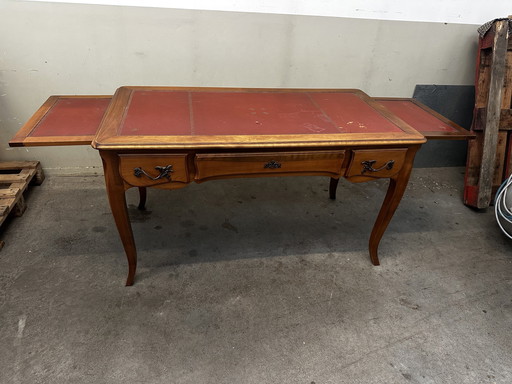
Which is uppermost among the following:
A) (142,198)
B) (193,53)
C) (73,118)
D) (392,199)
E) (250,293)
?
(193,53)

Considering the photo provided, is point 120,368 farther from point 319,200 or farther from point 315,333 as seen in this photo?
point 319,200

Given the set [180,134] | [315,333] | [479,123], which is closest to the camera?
[180,134]

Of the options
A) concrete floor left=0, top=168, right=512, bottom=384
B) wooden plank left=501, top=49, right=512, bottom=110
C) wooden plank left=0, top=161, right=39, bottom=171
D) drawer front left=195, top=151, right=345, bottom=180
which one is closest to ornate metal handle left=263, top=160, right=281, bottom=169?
drawer front left=195, top=151, right=345, bottom=180

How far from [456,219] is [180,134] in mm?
2166

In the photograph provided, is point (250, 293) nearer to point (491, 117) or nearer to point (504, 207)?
point (504, 207)

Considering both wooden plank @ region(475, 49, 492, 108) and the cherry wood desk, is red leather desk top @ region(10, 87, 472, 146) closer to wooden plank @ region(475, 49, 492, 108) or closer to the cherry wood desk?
the cherry wood desk

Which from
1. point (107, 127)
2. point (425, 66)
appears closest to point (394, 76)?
point (425, 66)

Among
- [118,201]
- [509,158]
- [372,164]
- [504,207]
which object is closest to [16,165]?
[118,201]

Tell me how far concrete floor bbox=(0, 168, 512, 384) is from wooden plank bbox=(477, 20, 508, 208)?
212 millimetres

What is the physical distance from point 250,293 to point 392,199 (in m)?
0.91

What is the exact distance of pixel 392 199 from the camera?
190 centimetres

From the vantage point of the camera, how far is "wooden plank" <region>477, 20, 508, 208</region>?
2.45 meters

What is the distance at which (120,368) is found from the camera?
4.99 ft

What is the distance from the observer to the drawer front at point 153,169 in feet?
4.84
